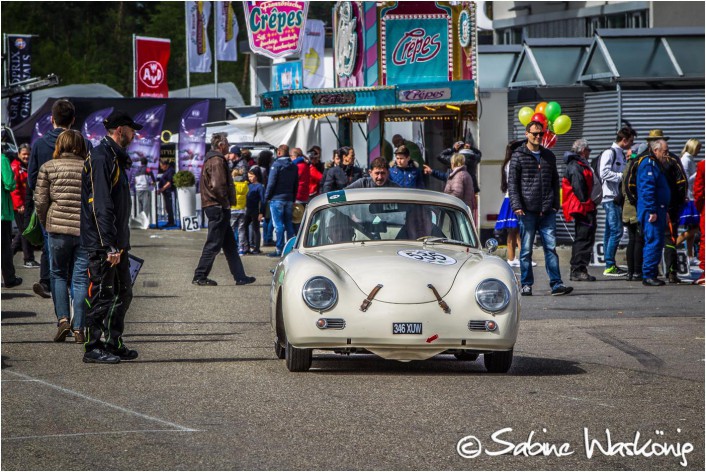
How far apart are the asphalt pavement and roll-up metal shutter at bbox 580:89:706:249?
10.9 m

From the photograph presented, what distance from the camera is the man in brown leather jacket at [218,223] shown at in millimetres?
16906

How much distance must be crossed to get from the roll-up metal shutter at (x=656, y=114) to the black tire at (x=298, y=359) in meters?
15.1

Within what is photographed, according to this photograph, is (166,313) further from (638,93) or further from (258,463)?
(638,93)

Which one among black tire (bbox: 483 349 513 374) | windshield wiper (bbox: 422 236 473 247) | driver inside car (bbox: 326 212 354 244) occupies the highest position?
driver inside car (bbox: 326 212 354 244)

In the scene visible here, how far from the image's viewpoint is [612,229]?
18.6m

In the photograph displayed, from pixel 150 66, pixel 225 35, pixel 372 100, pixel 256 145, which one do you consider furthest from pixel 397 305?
pixel 225 35

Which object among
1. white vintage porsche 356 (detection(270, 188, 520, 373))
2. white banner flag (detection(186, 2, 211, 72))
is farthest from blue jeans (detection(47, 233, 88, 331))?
white banner flag (detection(186, 2, 211, 72))

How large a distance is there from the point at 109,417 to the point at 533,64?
2078 centimetres

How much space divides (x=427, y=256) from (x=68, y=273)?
3308 mm

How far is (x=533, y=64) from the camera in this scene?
89.1 ft

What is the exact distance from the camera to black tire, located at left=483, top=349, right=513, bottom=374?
927 cm

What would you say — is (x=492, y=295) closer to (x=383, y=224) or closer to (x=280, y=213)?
(x=383, y=224)

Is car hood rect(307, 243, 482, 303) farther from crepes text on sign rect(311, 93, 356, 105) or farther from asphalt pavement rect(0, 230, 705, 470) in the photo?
crepes text on sign rect(311, 93, 356, 105)

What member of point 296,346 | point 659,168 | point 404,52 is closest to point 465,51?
point 404,52
